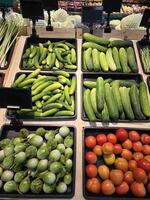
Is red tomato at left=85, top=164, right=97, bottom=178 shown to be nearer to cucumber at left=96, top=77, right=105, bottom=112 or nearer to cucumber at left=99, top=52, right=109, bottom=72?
cucumber at left=96, top=77, right=105, bottom=112

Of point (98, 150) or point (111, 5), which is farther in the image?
point (111, 5)

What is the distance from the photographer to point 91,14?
283 centimetres

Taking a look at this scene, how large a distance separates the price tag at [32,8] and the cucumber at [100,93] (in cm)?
88

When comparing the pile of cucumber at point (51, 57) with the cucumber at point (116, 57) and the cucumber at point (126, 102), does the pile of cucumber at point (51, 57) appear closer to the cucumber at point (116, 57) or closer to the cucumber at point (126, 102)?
the cucumber at point (116, 57)

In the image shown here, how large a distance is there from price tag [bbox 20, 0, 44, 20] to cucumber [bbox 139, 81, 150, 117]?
3.80ft

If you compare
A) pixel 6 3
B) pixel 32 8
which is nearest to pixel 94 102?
pixel 32 8

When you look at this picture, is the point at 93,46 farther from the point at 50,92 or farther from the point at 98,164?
the point at 98,164

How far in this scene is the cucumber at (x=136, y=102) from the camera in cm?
221

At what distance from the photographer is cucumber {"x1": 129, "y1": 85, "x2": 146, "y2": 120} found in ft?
7.26

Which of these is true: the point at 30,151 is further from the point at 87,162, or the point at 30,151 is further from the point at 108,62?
the point at 108,62

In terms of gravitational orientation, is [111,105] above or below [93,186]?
above

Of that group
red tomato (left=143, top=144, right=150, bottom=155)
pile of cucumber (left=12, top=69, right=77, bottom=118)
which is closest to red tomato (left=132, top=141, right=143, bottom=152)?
red tomato (left=143, top=144, right=150, bottom=155)

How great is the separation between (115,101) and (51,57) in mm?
796

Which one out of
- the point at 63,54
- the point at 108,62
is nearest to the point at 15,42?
the point at 63,54
